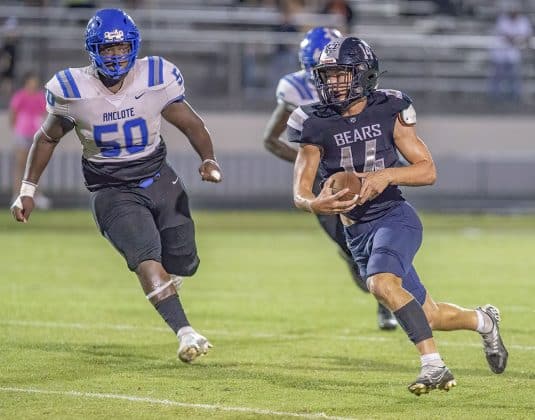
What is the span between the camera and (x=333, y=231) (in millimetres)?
8188

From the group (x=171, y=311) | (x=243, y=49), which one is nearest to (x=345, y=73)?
(x=171, y=311)

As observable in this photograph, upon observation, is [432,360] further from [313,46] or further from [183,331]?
[313,46]

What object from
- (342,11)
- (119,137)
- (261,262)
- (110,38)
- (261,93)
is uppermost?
(110,38)

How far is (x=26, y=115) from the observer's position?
19344mm

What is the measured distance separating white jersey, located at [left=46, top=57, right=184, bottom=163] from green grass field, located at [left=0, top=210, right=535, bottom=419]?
119 cm

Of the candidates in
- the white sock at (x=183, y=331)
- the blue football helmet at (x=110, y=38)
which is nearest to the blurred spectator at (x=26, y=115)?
the blue football helmet at (x=110, y=38)

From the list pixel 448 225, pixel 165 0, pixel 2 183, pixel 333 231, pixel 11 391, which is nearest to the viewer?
pixel 11 391

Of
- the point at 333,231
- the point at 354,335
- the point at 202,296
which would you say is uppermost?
the point at 333,231

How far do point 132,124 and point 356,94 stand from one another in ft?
4.79

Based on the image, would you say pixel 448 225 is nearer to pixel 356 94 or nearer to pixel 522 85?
pixel 522 85

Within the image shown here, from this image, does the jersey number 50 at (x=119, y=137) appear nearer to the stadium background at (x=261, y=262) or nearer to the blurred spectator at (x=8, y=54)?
the stadium background at (x=261, y=262)

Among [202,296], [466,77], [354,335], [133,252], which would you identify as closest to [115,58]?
[133,252]

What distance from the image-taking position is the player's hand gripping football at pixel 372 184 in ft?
20.1

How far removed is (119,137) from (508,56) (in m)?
15.5
